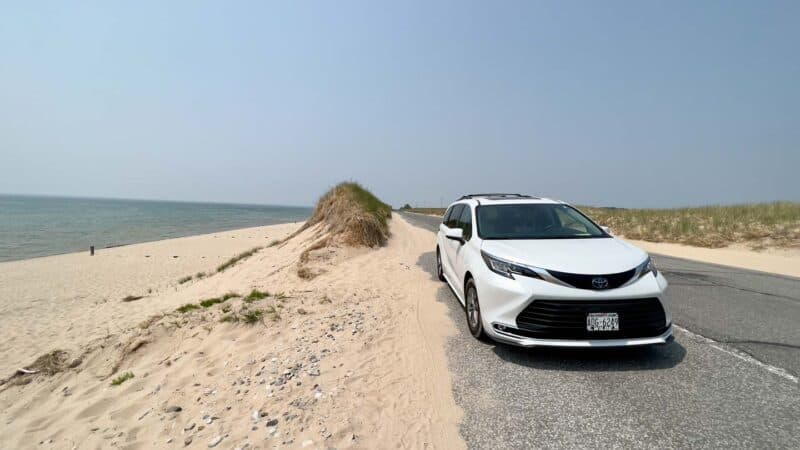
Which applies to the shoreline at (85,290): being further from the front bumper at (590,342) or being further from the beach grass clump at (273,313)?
the front bumper at (590,342)

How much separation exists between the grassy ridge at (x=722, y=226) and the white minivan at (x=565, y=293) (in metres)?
13.9

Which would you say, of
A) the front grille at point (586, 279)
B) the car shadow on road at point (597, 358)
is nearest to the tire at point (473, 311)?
the car shadow on road at point (597, 358)

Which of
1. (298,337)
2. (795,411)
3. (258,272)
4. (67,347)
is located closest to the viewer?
(795,411)

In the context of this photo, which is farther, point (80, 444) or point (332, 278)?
point (332, 278)

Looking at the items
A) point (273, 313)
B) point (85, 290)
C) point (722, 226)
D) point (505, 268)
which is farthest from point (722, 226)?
point (85, 290)

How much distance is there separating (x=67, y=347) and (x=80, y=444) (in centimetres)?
470

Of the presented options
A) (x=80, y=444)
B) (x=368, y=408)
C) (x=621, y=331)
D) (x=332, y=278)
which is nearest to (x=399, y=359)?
(x=368, y=408)

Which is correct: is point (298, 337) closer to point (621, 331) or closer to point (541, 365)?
point (541, 365)

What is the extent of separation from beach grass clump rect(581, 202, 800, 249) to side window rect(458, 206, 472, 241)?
1381 cm

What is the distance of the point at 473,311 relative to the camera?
4078 millimetres

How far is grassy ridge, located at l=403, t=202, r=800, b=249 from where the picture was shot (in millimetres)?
12688

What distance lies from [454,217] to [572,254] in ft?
9.74

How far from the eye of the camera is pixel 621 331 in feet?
10.2

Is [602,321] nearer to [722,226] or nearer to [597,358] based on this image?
[597,358]
